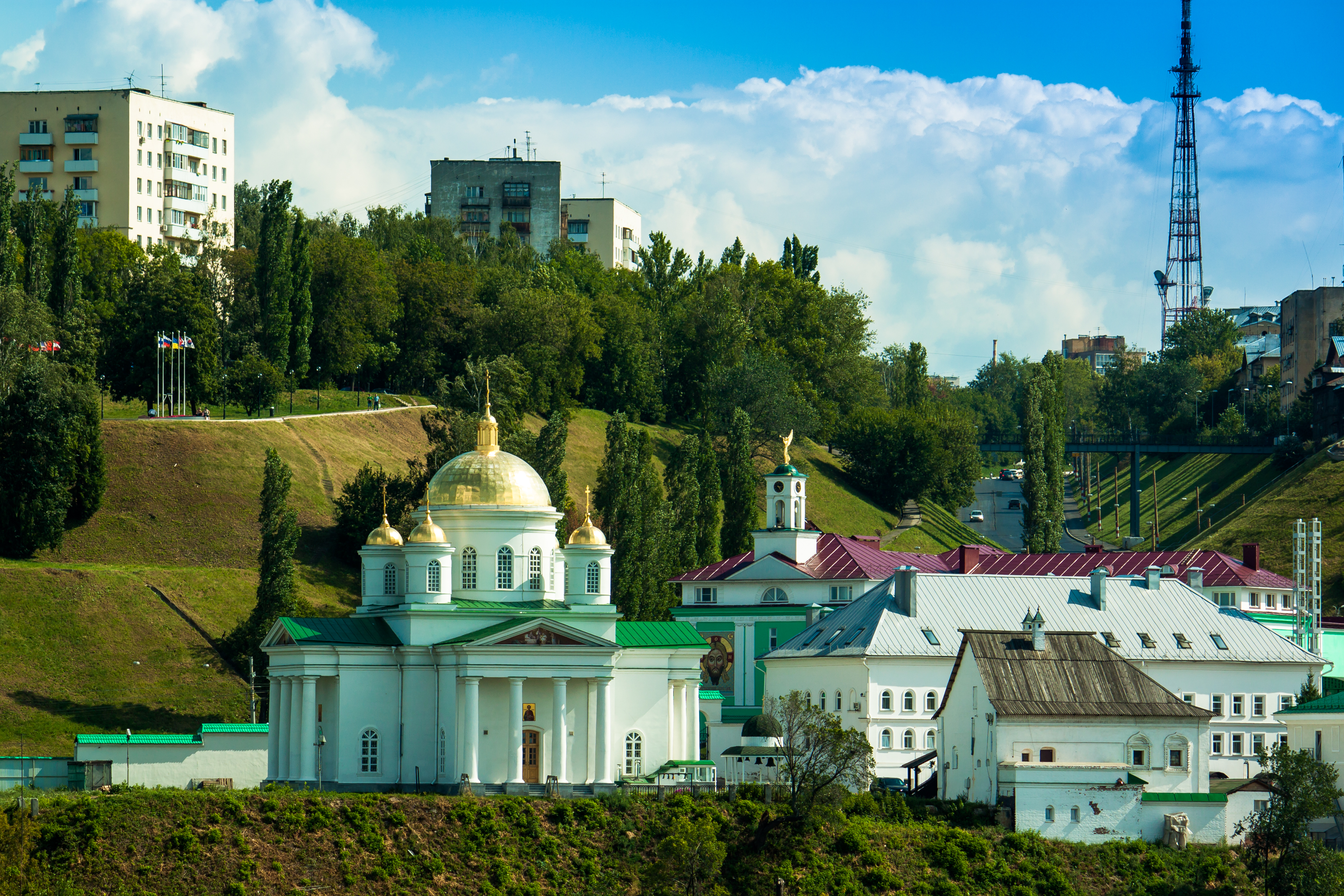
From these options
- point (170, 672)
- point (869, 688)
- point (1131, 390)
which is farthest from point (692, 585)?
point (1131, 390)

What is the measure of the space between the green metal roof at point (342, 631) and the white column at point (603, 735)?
6423 mm

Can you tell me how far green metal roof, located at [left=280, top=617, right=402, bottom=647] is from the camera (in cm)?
6106

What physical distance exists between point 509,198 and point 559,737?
323 ft

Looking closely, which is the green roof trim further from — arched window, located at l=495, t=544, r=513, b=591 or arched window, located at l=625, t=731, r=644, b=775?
arched window, located at l=495, t=544, r=513, b=591

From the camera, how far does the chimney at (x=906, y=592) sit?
248ft

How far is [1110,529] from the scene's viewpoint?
137 meters

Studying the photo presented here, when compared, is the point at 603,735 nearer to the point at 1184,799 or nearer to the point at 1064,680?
the point at 1064,680

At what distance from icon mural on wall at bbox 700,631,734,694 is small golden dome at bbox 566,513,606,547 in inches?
815

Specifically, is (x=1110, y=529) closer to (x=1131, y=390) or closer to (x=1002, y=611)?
(x=1131, y=390)

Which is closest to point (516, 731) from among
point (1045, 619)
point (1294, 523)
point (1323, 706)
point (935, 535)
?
point (1045, 619)

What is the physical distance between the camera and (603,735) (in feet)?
201

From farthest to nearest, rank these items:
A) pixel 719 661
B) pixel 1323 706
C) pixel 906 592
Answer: pixel 719 661 < pixel 906 592 < pixel 1323 706

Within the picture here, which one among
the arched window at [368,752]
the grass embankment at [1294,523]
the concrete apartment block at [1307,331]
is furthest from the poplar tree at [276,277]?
the concrete apartment block at [1307,331]

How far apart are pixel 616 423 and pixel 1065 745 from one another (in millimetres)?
35811
